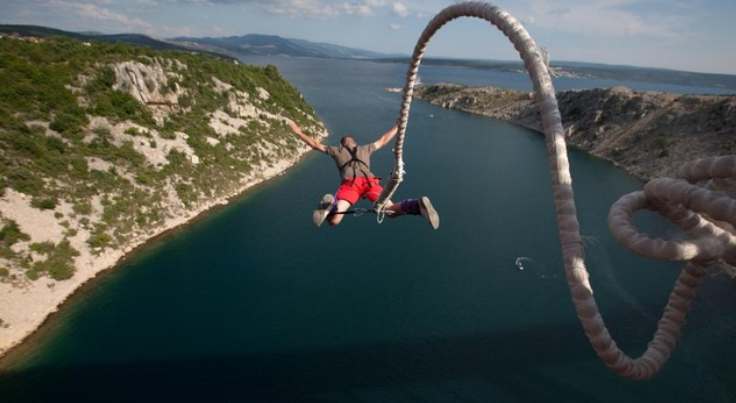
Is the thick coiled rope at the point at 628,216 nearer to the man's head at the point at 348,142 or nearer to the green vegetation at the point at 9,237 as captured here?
the man's head at the point at 348,142

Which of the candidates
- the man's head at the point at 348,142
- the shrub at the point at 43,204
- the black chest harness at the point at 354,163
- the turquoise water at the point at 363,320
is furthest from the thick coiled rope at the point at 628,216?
the shrub at the point at 43,204

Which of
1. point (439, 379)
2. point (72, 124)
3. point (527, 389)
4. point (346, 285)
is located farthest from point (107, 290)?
point (527, 389)

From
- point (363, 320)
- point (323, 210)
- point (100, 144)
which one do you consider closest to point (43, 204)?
point (100, 144)

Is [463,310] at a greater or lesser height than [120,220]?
lesser

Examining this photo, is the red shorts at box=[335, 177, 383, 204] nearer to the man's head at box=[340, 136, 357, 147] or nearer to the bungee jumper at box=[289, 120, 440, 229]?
the bungee jumper at box=[289, 120, 440, 229]

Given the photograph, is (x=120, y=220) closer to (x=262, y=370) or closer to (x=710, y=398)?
(x=262, y=370)

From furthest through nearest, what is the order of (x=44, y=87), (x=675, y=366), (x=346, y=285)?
(x=44, y=87) → (x=346, y=285) → (x=675, y=366)

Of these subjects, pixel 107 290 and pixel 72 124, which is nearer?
pixel 107 290
